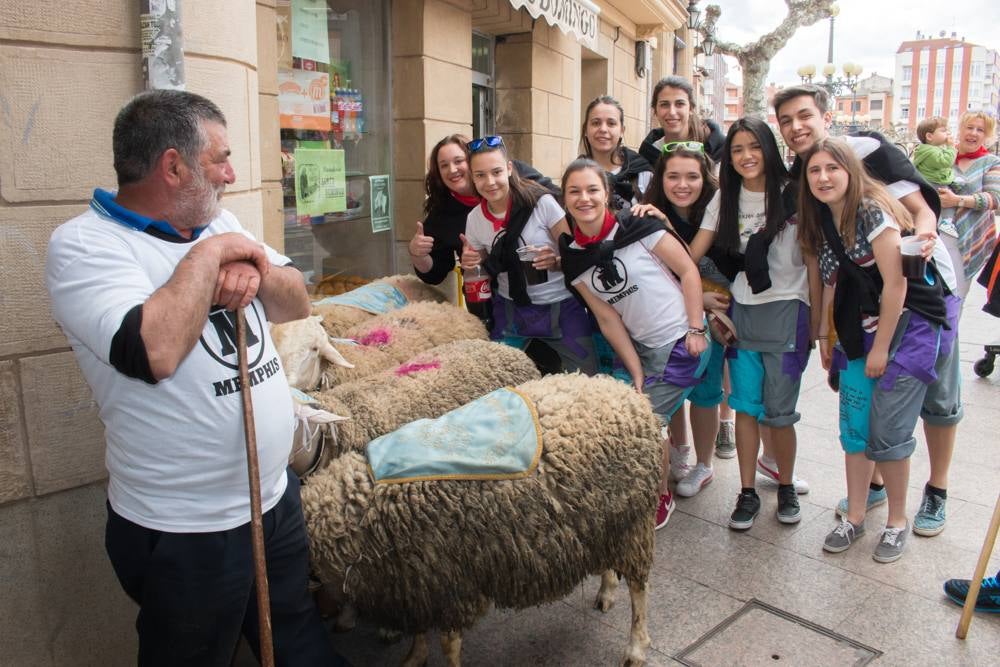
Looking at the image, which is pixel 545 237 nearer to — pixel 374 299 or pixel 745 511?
pixel 374 299

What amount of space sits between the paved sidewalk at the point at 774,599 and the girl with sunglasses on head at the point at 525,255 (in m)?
1.09

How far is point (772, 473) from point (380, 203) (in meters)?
3.42

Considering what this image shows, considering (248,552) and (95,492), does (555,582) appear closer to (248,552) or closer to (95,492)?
(248,552)

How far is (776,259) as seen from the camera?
3.85 m

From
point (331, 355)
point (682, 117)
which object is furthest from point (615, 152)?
point (331, 355)

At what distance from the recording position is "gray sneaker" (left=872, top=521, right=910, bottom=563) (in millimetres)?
3684

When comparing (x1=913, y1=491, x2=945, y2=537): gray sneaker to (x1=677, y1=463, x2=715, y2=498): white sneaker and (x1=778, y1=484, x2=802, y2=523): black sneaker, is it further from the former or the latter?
(x1=677, y1=463, x2=715, y2=498): white sneaker

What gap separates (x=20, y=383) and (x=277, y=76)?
276 centimetres

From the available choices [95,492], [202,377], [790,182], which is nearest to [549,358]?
[790,182]

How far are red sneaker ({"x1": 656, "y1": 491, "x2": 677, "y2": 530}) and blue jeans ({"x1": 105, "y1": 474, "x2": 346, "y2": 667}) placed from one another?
2.24 m

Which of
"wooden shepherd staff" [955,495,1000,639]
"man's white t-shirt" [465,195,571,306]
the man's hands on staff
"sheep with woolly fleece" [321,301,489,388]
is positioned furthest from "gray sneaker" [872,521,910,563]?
the man's hands on staff

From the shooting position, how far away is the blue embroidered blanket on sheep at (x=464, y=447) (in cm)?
248

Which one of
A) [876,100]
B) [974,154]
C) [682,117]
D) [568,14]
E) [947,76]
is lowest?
[974,154]

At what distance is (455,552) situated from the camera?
247 centimetres
